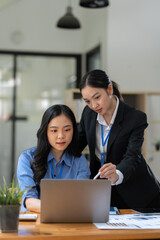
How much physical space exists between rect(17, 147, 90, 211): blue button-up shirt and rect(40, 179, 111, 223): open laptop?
37 cm

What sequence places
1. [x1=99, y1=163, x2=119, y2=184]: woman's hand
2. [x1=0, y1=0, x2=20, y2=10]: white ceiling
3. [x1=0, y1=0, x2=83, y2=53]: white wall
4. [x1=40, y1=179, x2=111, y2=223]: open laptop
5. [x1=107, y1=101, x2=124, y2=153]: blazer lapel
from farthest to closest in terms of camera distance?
1. [x1=0, y1=0, x2=83, y2=53]: white wall
2. [x1=0, y1=0, x2=20, y2=10]: white ceiling
3. [x1=107, y1=101, x2=124, y2=153]: blazer lapel
4. [x1=99, y1=163, x2=119, y2=184]: woman's hand
5. [x1=40, y1=179, x2=111, y2=223]: open laptop

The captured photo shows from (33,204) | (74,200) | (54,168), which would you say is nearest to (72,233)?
(74,200)

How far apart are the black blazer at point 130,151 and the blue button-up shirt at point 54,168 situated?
176mm

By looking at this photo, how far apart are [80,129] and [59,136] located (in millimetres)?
474

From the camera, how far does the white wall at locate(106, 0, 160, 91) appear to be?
6.03 m

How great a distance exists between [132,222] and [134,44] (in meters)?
4.52

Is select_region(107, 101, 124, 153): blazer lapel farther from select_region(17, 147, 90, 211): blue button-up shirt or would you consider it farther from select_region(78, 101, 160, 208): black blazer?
select_region(17, 147, 90, 211): blue button-up shirt

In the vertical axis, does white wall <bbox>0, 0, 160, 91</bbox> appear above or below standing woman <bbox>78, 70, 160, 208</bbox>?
above

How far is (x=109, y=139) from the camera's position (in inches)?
95.0

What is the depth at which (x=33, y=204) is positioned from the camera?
2031 millimetres

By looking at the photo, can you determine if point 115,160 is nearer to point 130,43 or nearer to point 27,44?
point 130,43

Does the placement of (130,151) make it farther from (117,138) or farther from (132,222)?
(132,222)

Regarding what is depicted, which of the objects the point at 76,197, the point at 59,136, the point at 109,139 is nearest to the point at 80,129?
the point at 109,139

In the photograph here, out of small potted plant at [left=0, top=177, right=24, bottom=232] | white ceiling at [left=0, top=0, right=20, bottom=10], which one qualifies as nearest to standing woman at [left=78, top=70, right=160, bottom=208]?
small potted plant at [left=0, top=177, right=24, bottom=232]
